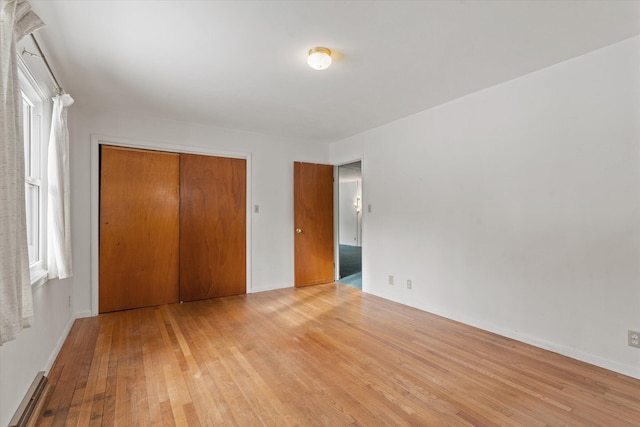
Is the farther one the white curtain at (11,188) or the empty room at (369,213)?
the empty room at (369,213)

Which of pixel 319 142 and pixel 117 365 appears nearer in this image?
pixel 117 365

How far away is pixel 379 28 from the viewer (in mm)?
2070

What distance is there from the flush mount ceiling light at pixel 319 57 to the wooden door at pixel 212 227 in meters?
2.57

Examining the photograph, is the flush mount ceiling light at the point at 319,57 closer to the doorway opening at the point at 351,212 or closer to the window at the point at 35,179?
the window at the point at 35,179

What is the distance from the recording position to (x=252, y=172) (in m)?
4.68

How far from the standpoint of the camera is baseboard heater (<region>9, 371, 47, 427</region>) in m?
1.68

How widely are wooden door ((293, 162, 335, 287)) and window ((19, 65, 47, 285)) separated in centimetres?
316

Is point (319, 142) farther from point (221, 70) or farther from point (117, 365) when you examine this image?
point (117, 365)

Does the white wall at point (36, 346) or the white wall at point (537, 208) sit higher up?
the white wall at point (537, 208)

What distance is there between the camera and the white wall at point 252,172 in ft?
11.8

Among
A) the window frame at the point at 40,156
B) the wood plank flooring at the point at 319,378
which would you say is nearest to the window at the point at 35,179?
the window frame at the point at 40,156

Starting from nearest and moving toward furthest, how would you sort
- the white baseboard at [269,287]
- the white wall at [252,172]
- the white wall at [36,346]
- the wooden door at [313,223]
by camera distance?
the white wall at [36,346] < the white wall at [252,172] < the white baseboard at [269,287] < the wooden door at [313,223]

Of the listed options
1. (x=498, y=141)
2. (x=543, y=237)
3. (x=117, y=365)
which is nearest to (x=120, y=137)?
(x=117, y=365)

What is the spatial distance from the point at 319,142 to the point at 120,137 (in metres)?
2.98
